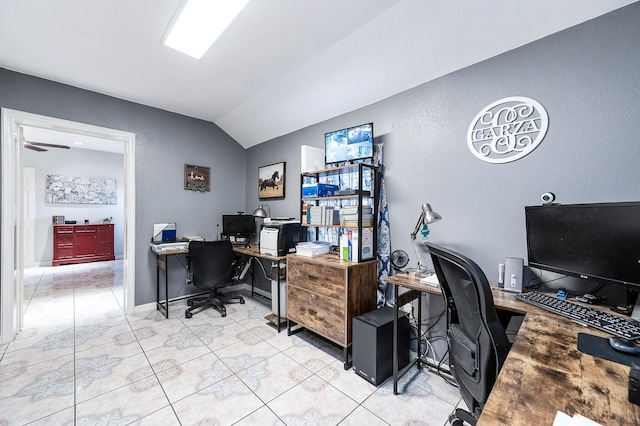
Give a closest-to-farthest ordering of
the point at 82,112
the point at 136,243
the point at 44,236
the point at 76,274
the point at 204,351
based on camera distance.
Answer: the point at 204,351
the point at 82,112
the point at 136,243
the point at 76,274
the point at 44,236

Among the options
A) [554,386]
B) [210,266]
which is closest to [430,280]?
[554,386]

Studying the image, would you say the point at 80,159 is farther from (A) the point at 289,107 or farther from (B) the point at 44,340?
(A) the point at 289,107

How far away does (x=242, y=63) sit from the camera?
2475 millimetres

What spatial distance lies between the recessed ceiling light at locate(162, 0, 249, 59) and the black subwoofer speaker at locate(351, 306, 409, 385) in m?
2.51

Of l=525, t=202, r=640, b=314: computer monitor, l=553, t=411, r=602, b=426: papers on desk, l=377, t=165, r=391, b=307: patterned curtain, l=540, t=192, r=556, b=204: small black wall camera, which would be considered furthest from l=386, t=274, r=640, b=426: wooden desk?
l=377, t=165, r=391, b=307: patterned curtain

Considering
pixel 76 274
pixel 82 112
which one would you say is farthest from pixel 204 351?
pixel 76 274

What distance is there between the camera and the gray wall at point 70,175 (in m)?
5.77

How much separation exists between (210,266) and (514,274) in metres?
3.08

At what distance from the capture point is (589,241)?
4.40ft

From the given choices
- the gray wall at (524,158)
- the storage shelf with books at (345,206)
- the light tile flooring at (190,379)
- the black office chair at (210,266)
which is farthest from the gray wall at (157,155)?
the gray wall at (524,158)

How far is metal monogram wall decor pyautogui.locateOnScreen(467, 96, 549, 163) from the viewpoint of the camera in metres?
1.73

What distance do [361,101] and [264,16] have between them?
1.22 meters

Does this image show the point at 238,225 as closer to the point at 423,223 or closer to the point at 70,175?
the point at 423,223

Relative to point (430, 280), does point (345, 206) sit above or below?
above
